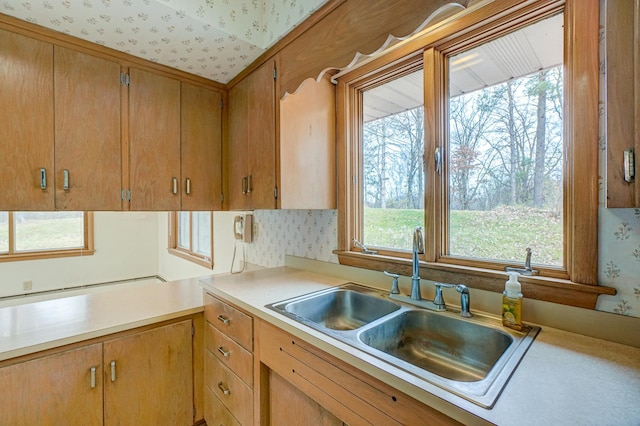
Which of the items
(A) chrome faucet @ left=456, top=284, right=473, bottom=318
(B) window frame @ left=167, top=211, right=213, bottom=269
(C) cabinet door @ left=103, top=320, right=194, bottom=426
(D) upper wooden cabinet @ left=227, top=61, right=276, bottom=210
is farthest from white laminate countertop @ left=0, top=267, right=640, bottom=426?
(B) window frame @ left=167, top=211, right=213, bottom=269

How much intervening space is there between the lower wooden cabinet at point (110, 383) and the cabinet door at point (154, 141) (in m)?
0.86

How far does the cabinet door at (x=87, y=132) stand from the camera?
1.57 meters

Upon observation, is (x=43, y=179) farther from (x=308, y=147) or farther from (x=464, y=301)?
(x=464, y=301)

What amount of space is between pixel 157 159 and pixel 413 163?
1.64 metres

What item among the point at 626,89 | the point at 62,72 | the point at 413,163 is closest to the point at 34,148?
the point at 62,72

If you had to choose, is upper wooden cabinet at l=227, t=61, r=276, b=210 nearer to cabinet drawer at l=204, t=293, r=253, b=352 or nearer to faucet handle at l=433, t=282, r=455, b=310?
cabinet drawer at l=204, t=293, r=253, b=352

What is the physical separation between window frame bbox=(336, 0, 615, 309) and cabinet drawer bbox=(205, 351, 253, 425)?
0.84 metres

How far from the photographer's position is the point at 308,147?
5.61ft

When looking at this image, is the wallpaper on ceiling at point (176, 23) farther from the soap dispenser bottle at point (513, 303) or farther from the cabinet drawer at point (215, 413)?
the cabinet drawer at point (215, 413)

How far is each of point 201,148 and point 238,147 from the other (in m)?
0.30

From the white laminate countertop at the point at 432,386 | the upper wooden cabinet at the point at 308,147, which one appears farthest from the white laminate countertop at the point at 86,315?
the upper wooden cabinet at the point at 308,147

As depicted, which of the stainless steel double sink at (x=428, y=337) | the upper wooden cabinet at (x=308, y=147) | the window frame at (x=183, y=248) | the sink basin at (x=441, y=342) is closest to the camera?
the stainless steel double sink at (x=428, y=337)

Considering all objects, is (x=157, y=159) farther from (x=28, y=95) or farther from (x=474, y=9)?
(x=474, y=9)

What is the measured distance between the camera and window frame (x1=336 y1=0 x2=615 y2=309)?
3.06 feet
